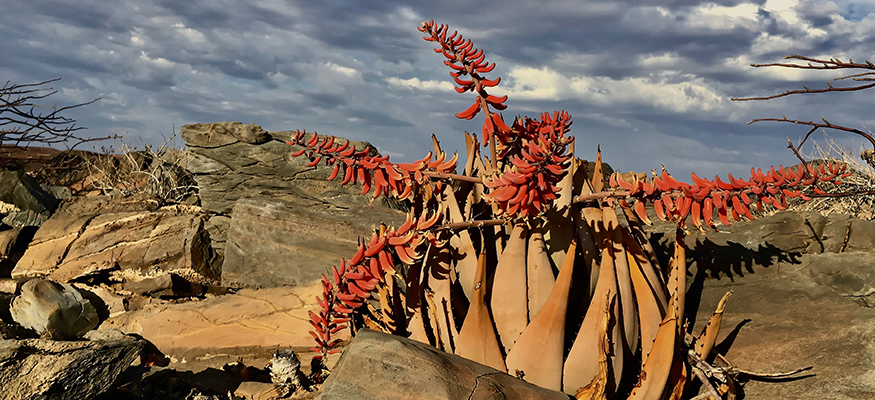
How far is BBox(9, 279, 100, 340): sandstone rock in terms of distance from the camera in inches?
185

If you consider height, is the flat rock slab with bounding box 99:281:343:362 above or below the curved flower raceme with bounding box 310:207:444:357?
below

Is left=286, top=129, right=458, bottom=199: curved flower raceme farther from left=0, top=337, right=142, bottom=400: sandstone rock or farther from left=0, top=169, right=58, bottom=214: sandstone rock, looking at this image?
left=0, top=169, right=58, bottom=214: sandstone rock

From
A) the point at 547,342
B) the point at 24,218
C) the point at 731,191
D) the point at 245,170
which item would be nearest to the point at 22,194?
the point at 24,218

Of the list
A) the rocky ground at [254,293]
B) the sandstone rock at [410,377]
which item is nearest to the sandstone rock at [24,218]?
the rocky ground at [254,293]

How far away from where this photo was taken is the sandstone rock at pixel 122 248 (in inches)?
236

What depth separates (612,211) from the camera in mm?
2184

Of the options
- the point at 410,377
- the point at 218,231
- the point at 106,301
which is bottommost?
the point at 106,301

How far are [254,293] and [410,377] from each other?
3.18 meters

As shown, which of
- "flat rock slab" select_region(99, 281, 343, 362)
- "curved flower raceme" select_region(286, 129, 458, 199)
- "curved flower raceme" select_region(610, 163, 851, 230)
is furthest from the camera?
"flat rock slab" select_region(99, 281, 343, 362)

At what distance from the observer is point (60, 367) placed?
2.52m

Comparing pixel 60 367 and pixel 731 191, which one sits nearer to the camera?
pixel 731 191

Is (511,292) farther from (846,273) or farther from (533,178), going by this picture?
(846,273)

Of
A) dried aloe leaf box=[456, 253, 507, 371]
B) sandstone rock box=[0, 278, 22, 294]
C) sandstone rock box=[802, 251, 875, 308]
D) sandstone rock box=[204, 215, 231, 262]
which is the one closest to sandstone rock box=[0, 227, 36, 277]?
sandstone rock box=[0, 278, 22, 294]

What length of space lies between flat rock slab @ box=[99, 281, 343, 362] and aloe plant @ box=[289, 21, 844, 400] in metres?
1.87
